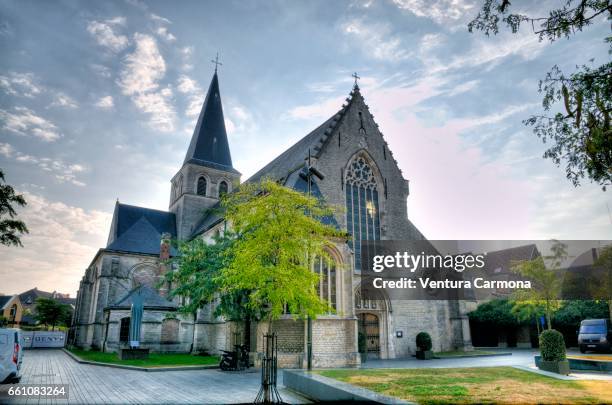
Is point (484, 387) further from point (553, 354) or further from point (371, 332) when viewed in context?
point (371, 332)

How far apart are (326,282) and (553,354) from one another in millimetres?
9523

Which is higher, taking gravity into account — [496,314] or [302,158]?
[302,158]

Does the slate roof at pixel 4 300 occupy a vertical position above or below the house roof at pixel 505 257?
below

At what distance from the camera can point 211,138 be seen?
44188 millimetres

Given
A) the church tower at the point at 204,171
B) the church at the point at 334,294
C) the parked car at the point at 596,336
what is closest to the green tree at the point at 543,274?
the parked car at the point at 596,336

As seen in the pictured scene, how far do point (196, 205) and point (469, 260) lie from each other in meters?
26.9

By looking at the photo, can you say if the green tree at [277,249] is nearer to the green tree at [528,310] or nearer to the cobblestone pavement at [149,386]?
the cobblestone pavement at [149,386]

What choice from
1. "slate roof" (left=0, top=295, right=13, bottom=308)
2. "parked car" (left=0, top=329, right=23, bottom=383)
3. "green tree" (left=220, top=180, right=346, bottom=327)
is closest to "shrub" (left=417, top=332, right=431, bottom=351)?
"green tree" (left=220, top=180, right=346, bottom=327)

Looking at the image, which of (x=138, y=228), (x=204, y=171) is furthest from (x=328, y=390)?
(x=204, y=171)

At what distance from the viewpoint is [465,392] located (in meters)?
9.33

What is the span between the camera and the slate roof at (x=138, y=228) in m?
34.9

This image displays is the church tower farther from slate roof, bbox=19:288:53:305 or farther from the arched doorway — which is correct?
slate roof, bbox=19:288:53:305

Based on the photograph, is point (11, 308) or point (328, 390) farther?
point (11, 308)

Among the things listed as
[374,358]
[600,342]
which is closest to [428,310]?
[374,358]
